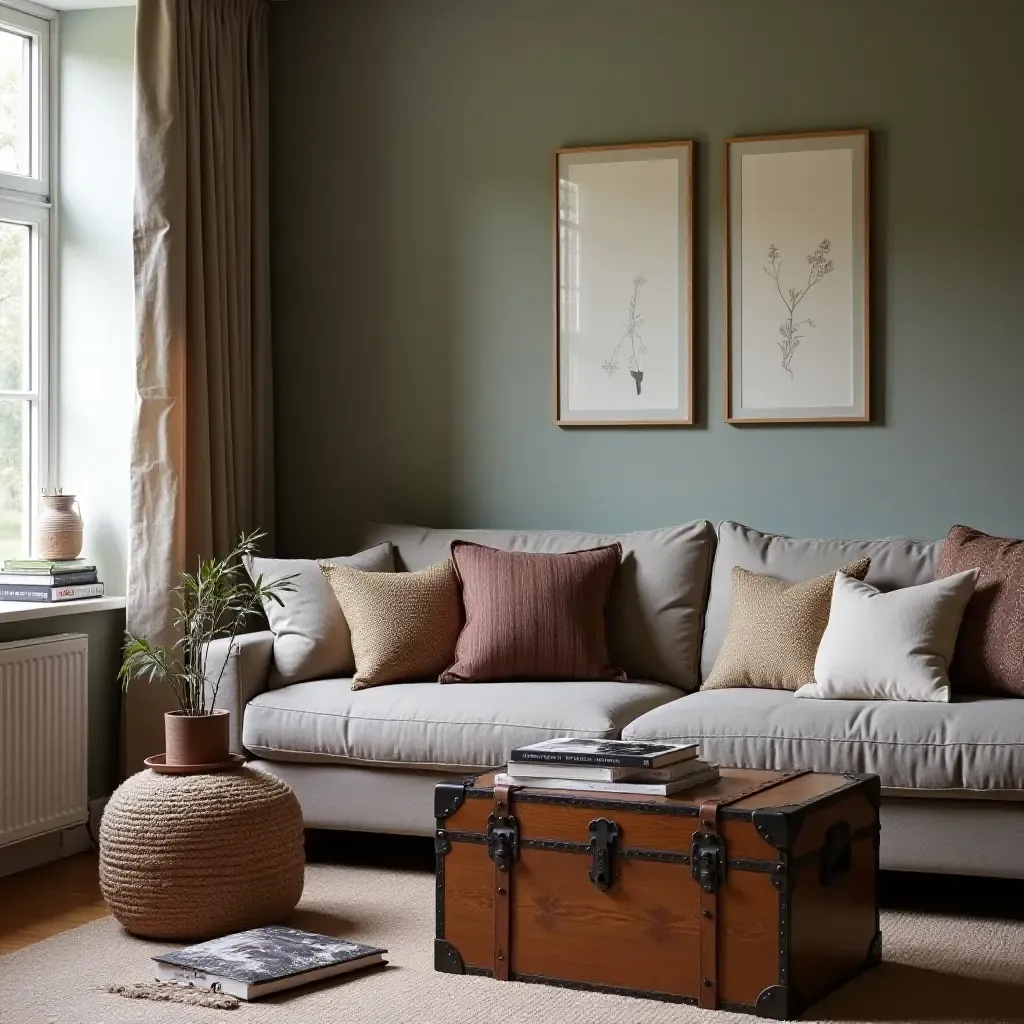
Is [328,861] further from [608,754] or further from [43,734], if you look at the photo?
[608,754]

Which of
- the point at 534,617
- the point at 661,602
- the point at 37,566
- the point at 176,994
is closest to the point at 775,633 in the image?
the point at 661,602

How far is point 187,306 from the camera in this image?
4.66 metres

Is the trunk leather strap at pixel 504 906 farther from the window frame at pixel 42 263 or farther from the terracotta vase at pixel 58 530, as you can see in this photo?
the window frame at pixel 42 263

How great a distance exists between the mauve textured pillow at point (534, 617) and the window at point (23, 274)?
146 centimetres

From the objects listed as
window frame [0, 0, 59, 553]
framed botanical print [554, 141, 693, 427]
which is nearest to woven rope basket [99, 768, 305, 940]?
window frame [0, 0, 59, 553]

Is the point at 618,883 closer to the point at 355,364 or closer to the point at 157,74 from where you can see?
the point at 355,364

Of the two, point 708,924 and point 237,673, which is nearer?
point 708,924

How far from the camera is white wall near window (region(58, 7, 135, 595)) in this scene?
471cm

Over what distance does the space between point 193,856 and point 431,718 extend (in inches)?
31.4

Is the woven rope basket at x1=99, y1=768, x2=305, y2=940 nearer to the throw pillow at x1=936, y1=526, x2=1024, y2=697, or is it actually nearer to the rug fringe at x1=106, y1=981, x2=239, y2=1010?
the rug fringe at x1=106, y1=981, x2=239, y2=1010

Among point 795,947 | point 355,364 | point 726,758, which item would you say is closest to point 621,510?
point 355,364

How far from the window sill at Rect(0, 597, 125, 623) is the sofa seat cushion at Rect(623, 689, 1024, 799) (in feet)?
5.58

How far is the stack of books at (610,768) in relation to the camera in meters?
2.99

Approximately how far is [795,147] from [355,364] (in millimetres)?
1649
